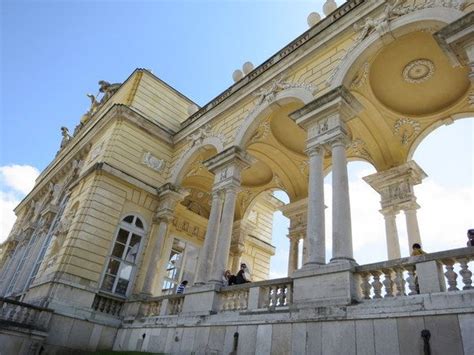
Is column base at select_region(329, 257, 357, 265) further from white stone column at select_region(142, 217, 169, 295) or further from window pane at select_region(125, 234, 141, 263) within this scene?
window pane at select_region(125, 234, 141, 263)

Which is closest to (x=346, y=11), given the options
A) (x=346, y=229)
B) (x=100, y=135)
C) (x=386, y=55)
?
(x=386, y=55)

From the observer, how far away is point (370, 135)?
13.3 m

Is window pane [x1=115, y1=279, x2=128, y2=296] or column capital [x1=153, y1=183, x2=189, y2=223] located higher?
column capital [x1=153, y1=183, x2=189, y2=223]

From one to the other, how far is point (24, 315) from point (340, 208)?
31.5 feet

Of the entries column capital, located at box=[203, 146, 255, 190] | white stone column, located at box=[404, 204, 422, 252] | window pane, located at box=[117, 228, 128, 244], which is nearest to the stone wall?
column capital, located at box=[203, 146, 255, 190]

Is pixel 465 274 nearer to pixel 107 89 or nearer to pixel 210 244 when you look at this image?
pixel 210 244

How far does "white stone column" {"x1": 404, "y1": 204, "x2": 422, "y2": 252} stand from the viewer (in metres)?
12.2

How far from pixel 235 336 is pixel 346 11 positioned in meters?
9.39

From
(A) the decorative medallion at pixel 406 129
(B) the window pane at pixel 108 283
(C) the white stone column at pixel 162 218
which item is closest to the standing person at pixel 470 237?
(A) the decorative medallion at pixel 406 129

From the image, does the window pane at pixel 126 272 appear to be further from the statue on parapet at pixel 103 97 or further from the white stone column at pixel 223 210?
the statue on parapet at pixel 103 97

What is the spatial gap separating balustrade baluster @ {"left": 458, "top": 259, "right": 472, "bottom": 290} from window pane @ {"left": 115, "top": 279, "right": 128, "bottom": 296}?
36.9ft

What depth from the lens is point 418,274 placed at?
6.45 meters

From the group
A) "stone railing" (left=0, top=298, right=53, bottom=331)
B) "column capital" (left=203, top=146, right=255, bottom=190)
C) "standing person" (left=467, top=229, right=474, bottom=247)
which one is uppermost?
"column capital" (left=203, top=146, right=255, bottom=190)

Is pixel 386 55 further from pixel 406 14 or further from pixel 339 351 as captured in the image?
pixel 339 351
